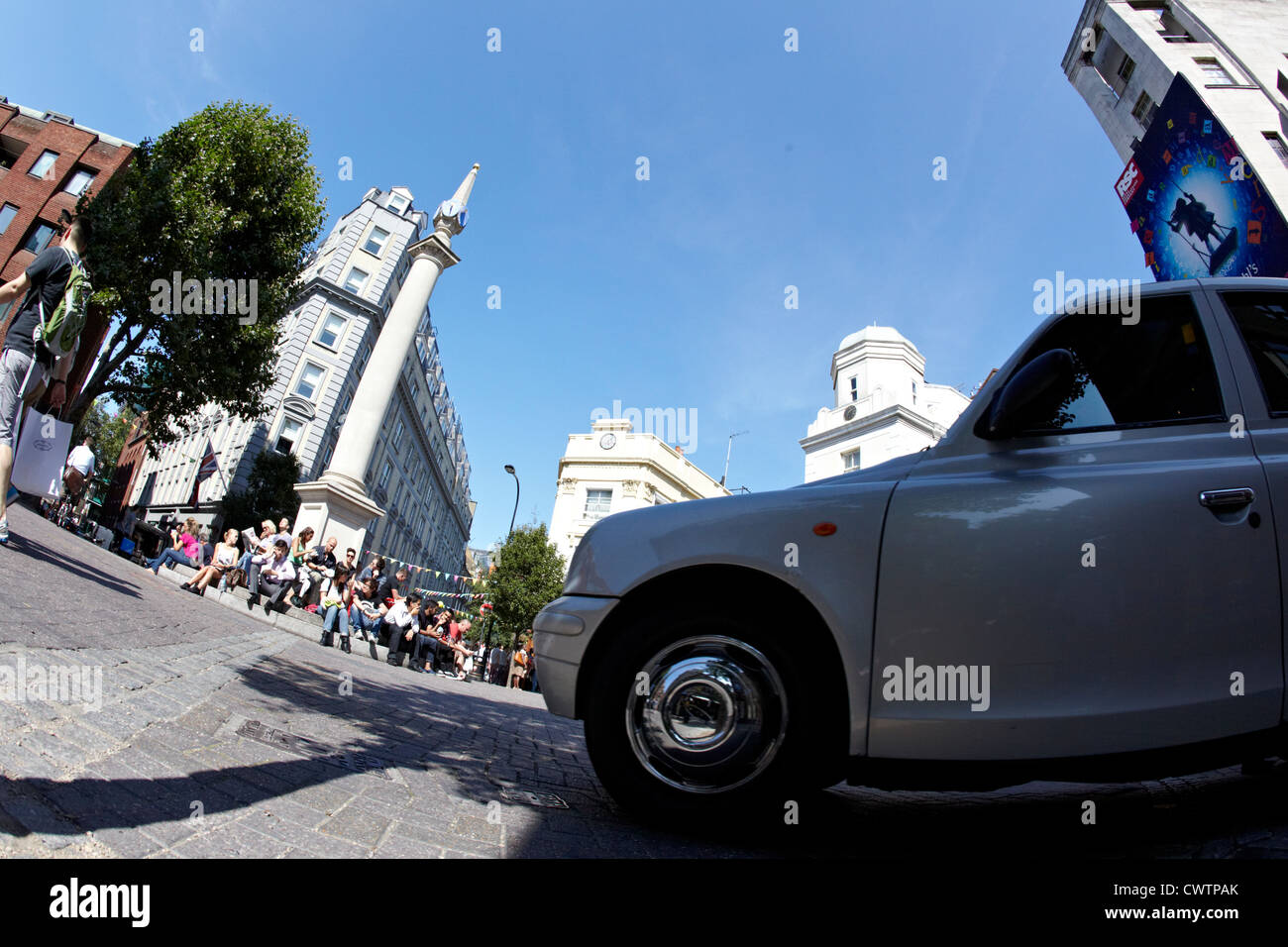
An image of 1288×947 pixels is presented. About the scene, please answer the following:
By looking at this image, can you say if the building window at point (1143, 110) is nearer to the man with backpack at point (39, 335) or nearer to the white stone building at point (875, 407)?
the white stone building at point (875, 407)

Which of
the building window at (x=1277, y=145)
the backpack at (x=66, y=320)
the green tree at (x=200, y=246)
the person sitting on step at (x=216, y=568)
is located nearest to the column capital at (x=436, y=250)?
the green tree at (x=200, y=246)

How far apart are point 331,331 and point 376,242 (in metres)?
8.54

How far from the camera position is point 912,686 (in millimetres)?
1938

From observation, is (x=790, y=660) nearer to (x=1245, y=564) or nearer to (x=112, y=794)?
(x=1245, y=564)

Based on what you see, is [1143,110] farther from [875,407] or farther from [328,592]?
[328,592]

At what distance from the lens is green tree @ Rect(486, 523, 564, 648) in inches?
1244

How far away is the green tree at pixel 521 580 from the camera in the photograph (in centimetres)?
3161

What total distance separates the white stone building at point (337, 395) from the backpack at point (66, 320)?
26.9 meters

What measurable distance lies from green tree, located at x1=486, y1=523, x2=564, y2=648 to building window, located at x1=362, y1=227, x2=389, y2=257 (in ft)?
81.5

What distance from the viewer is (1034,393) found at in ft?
7.09

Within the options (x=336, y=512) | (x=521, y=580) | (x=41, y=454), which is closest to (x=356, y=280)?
(x=521, y=580)

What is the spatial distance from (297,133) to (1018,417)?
2274cm
